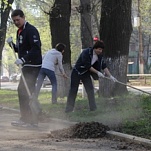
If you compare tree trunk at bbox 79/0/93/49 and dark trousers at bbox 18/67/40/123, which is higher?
tree trunk at bbox 79/0/93/49

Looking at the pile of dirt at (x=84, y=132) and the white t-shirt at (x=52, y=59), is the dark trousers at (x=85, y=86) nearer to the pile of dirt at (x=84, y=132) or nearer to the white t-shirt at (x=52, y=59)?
the white t-shirt at (x=52, y=59)

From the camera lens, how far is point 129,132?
6.62 metres

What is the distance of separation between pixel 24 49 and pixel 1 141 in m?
2.03

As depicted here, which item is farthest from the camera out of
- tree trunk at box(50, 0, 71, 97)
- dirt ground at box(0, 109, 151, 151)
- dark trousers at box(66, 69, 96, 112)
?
tree trunk at box(50, 0, 71, 97)

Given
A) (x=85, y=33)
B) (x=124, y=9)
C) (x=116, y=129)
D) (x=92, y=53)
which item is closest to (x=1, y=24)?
(x=85, y=33)

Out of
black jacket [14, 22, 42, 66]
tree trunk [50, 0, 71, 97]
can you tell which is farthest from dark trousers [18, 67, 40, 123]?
tree trunk [50, 0, 71, 97]

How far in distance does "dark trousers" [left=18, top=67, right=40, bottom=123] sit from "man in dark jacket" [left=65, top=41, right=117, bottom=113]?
174 cm

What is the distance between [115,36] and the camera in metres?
11.6

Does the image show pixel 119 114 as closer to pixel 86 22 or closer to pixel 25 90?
pixel 25 90

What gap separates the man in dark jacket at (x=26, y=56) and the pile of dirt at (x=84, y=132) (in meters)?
1.01

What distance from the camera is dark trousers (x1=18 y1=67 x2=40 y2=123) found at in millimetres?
7562

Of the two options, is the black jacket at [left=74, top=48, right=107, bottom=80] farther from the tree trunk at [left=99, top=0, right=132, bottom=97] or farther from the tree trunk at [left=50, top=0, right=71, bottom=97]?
the tree trunk at [left=50, top=0, right=71, bottom=97]

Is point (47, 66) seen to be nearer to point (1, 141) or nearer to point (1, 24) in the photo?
point (1, 141)

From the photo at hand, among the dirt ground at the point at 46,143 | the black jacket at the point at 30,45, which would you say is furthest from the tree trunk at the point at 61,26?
the dirt ground at the point at 46,143
